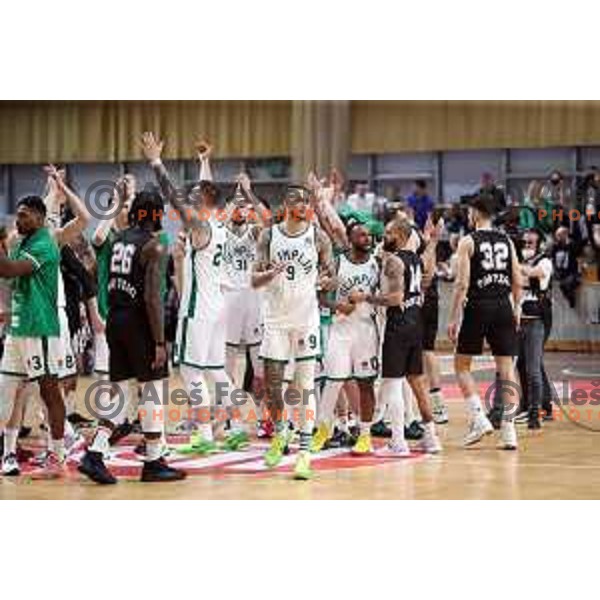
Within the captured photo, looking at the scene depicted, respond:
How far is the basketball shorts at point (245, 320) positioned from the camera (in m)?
9.51

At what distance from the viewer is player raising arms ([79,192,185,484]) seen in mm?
7414

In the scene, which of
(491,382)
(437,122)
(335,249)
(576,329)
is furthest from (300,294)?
(437,122)

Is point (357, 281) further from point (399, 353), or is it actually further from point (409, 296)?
point (399, 353)

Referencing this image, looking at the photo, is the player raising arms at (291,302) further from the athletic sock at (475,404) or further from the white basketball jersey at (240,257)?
the athletic sock at (475,404)

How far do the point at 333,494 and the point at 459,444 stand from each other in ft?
8.29

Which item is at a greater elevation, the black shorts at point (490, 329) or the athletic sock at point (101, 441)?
the black shorts at point (490, 329)

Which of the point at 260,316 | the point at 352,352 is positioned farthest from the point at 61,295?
the point at 352,352

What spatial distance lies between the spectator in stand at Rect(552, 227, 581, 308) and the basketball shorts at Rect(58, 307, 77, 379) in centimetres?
Result: 1008

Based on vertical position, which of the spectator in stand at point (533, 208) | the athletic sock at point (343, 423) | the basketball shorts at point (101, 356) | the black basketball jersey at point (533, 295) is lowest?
the athletic sock at point (343, 423)

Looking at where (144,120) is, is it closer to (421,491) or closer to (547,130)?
(547,130)

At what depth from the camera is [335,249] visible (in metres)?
8.98

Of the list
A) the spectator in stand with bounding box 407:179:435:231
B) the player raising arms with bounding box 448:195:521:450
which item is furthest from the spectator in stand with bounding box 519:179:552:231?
the player raising arms with bounding box 448:195:521:450

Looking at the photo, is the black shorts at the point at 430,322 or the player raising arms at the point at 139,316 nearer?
the player raising arms at the point at 139,316

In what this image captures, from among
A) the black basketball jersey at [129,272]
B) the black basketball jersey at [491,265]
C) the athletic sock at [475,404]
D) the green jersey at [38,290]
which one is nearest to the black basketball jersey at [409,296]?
the black basketball jersey at [491,265]
